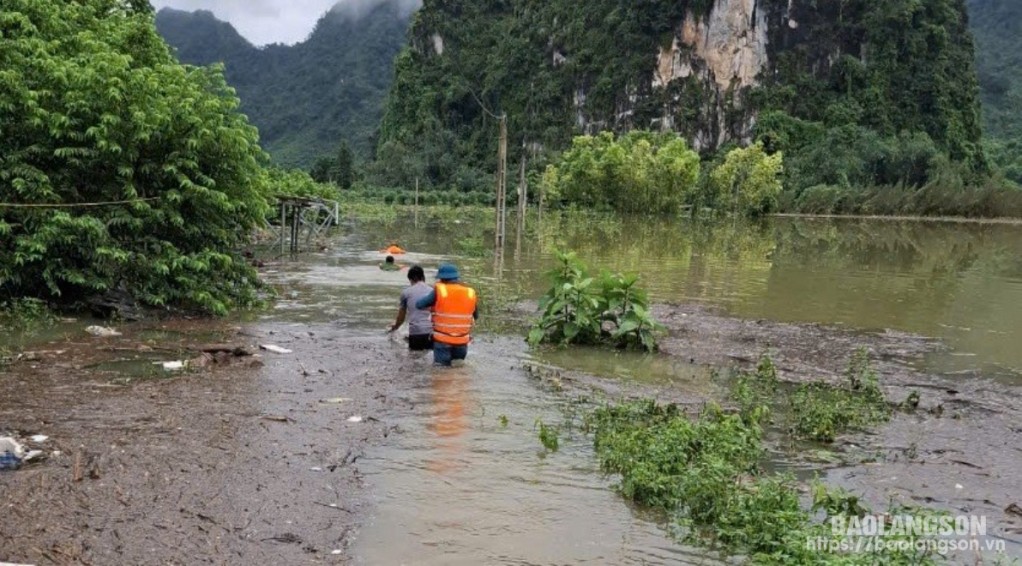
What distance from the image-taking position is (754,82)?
10431 cm

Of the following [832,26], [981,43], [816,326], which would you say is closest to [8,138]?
[816,326]

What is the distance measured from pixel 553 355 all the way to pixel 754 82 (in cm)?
10251

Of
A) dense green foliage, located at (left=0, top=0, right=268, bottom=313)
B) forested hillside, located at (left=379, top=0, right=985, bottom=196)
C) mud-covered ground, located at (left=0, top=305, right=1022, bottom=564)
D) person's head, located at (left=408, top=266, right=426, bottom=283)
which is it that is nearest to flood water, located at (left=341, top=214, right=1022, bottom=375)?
mud-covered ground, located at (left=0, top=305, right=1022, bottom=564)

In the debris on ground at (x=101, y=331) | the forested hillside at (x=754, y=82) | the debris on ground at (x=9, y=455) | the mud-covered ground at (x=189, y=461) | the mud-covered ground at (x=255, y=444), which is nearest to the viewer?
the mud-covered ground at (x=189, y=461)

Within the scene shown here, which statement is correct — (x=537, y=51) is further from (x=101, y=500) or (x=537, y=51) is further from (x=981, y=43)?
(x=101, y=500)

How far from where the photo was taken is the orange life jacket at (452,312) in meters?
9.19

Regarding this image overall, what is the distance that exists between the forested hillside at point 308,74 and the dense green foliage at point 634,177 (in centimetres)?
8893

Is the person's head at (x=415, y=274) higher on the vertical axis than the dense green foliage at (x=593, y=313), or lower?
higher

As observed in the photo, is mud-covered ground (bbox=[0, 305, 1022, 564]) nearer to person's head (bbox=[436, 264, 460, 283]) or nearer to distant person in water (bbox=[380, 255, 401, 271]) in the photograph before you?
person's head (bbox=[436, 264, 460, 283])

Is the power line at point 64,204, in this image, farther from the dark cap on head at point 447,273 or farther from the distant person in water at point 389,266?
the distant person in water at point 389,266

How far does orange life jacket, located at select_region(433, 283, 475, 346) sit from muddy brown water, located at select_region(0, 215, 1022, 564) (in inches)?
17.9

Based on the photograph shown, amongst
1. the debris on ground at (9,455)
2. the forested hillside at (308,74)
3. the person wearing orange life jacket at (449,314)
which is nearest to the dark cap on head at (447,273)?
the person wearing orange life jacket at (449,314)

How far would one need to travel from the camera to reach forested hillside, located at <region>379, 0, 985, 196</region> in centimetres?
9969

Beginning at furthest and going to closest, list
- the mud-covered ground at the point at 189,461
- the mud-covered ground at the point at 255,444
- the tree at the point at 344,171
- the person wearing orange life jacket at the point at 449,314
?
1. the tree at the point at 344,171
2. the person wearing orange life jacket at the point at 449,314
3. the mud-covered ground at the point at 255,444
4. the mud-covered ground at the point at 189,461
